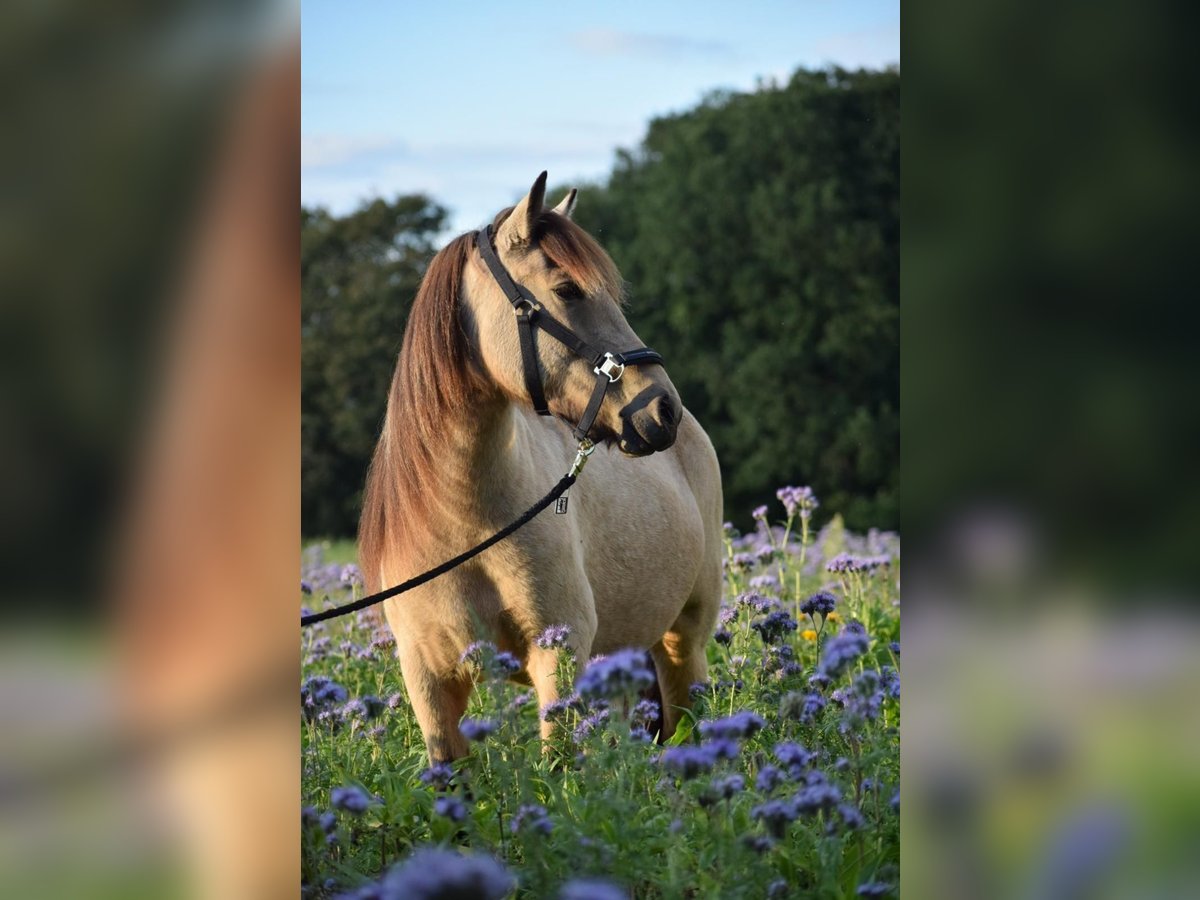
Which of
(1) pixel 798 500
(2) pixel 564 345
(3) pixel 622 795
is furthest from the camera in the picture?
(1) pixel 798 500

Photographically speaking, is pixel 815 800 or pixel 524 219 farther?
pixel 524 219

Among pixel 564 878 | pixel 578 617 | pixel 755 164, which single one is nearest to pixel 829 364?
pixel 755 164

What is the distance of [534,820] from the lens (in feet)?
8.07

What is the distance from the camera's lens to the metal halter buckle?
3258 mm

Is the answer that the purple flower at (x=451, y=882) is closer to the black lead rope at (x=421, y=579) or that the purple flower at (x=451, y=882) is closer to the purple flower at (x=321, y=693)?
the black lead rope at (x=421, y=579)

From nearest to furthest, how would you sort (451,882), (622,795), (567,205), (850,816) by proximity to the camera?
(451,882), (850,816), (622,795), (567,205)

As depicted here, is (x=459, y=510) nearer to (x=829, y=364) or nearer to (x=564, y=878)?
(x=564, y=878)

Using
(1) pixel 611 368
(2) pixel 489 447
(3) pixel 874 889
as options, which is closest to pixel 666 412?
(1) pixel 611 368

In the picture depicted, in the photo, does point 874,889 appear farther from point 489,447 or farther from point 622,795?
point 489,447

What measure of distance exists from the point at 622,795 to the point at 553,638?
73 centimetres

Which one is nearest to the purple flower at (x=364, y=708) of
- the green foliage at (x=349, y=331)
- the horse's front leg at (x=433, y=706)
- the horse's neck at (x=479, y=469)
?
the horse's front leg at (x=433, y=706)

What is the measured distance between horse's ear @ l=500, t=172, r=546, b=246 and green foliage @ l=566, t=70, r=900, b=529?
45.8 feet
